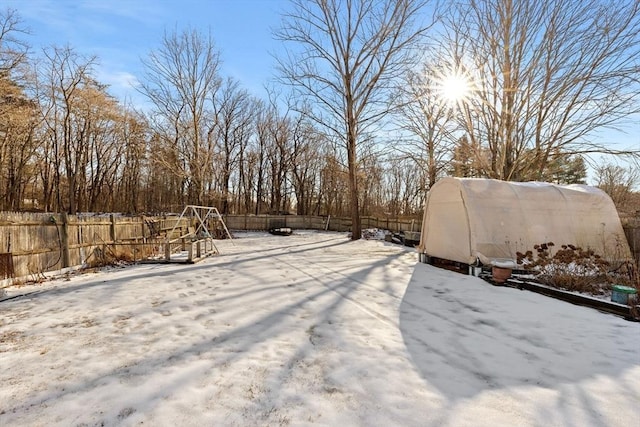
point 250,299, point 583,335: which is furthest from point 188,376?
point 583,335

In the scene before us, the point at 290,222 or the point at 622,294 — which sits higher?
the point at 290,222

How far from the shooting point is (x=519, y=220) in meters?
7.97

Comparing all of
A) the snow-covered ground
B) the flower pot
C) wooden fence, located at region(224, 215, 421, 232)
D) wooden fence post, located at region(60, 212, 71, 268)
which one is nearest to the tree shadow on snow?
the snow-covered ground

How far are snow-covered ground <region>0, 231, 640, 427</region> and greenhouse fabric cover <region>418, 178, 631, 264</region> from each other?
7.11ft

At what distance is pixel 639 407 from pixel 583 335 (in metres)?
1.58

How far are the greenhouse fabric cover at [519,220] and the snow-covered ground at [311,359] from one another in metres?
2.17

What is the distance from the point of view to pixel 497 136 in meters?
12.9

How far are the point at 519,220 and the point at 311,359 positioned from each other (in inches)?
273

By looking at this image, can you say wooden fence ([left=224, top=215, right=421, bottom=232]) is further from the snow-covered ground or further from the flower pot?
the snow-covered ground

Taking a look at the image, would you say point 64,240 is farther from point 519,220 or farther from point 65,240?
point 519,220

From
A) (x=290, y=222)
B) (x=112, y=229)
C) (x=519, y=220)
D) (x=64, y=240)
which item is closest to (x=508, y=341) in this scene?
(x=519, y=220)

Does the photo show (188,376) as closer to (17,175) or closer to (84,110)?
(84,110)

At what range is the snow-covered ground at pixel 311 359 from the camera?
2289 millimetres

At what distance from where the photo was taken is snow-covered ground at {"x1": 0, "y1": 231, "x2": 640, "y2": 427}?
2.29m
